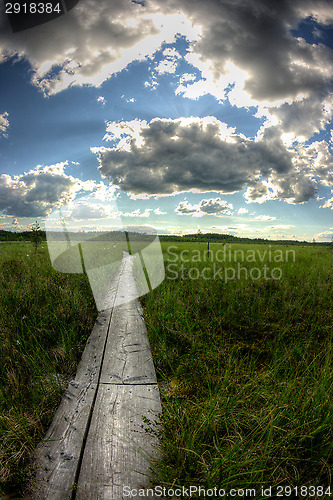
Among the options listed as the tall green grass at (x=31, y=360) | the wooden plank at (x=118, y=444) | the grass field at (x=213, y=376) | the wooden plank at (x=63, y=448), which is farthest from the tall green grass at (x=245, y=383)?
the tall green grass at (x=31, y=360)

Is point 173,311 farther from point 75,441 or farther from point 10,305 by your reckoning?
point 10,305

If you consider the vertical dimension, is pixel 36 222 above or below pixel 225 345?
above

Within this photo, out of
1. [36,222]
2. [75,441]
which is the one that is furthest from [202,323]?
[36,222]

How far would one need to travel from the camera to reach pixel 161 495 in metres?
1.23

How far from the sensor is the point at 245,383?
7.42ft

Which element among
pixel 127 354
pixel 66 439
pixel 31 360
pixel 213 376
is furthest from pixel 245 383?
pixel 31 360

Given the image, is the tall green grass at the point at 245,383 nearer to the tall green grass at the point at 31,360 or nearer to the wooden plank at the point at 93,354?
the wooden plank at the point at 93,354

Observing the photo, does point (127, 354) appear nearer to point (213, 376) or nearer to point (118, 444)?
point (213, 376)

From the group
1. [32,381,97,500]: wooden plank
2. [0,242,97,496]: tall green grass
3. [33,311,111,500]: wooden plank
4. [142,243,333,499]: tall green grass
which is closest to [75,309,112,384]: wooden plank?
[33,311,111,500]: wooden plank

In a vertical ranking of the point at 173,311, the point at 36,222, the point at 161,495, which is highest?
the point at 36,222

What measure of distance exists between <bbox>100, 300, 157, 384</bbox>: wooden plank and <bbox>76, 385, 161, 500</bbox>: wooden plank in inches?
5.3

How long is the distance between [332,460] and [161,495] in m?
1.10

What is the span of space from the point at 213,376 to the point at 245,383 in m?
0.34

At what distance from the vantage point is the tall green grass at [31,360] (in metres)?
1.49
